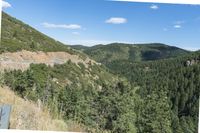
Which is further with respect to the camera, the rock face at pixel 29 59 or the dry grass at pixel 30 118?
the rock face at pixel 29 59

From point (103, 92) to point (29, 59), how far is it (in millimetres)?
23027

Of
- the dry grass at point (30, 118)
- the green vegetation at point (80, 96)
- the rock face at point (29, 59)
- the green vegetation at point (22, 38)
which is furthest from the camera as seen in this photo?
the green vegetation at point (22, 38)

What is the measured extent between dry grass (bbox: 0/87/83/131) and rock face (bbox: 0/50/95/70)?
28.4 m

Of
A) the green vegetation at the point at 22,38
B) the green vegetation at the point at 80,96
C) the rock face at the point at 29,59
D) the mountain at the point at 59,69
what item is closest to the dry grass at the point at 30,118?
the green vegetation at the point at 80,96

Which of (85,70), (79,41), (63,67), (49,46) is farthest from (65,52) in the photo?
(79,41)

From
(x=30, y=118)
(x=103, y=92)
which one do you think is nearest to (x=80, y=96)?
(x=103, y=92)

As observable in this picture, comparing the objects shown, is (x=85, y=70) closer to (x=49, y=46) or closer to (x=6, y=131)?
(x=49, y=46)

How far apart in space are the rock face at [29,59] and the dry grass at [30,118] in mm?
28413

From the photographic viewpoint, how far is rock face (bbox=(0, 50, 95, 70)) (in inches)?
1475

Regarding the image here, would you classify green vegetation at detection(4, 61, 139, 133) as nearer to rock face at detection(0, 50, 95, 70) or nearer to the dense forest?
the dense forest

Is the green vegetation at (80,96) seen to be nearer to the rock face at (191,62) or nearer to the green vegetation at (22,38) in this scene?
the green vegetation at (22,38)

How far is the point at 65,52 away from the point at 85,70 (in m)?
7.43

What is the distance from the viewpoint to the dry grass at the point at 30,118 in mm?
2887

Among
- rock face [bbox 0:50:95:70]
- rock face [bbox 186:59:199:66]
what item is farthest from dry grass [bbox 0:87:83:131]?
rock face [bbox 186:59:199:66]
